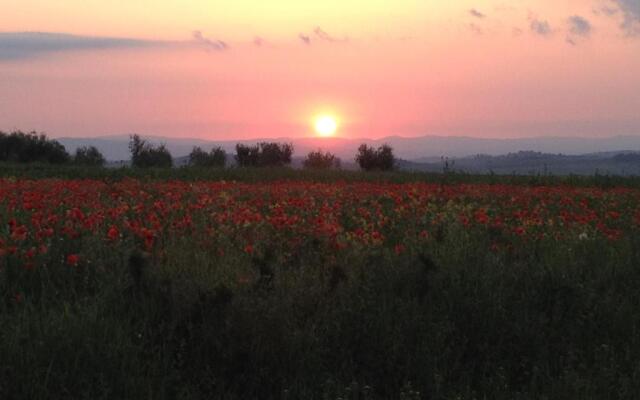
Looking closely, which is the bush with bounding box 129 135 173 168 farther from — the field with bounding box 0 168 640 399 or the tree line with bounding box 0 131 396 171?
the field with bounding box 0 168 640 399

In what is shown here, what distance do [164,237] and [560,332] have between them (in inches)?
159

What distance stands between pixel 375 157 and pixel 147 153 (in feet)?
68.1

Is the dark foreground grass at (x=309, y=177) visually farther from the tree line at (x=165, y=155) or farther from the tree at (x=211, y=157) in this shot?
the tree at (x=211, y=157)

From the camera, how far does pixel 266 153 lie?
195 feet

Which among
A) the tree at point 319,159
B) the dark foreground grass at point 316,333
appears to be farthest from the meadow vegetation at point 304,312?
the tree at point 319,159

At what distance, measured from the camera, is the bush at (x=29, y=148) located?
54.8 metres

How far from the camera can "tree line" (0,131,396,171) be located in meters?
52.9

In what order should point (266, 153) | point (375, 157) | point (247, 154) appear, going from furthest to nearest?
1. point (266, 153)
2. point (247, 154)
3. point (375, 157)

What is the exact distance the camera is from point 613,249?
7559 mm

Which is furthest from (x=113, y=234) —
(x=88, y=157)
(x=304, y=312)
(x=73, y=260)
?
(x=88, y=157)

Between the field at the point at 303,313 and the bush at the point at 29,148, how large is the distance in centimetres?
5043

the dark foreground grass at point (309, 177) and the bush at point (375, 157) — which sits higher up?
the bush at point (375, 157)

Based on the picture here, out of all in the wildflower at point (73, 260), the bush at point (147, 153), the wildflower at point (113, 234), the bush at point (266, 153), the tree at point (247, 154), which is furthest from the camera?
the bush at point (147, 153)

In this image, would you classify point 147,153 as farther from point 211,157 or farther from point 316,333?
point 316,333
